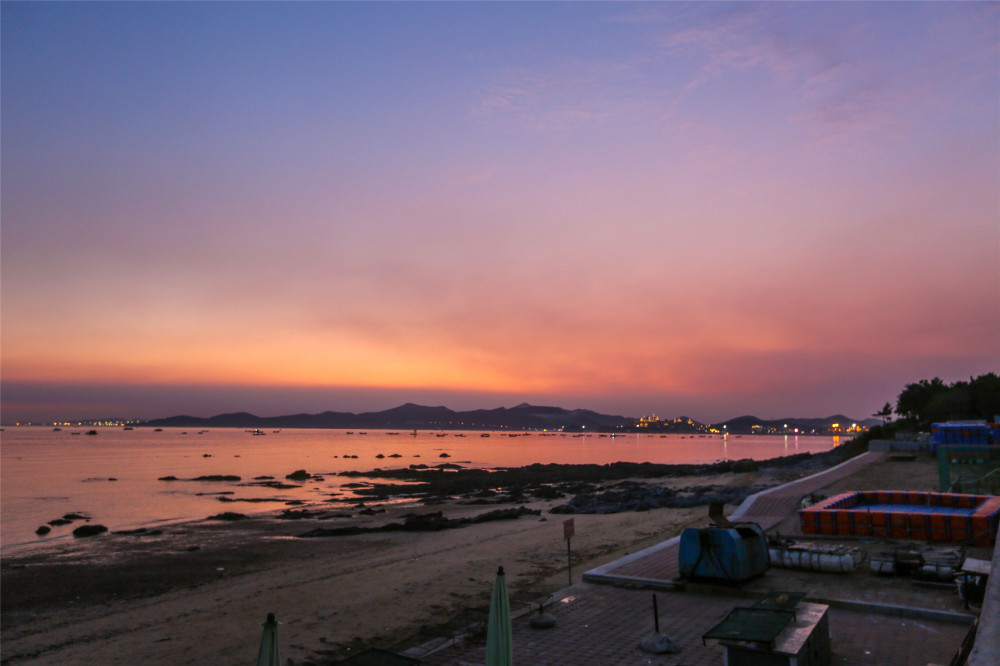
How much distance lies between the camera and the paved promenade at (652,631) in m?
9.28

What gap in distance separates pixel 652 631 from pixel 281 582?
45.1ft

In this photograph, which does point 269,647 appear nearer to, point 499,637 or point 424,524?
point 499,637

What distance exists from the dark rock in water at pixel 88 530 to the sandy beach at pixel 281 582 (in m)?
1.28

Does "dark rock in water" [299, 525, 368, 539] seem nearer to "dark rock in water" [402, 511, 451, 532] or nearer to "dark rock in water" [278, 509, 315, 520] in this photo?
"dark rock in water" [402, 511, 451, 532]

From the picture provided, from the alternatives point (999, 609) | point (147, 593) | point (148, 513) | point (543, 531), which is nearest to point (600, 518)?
point (543, 531)

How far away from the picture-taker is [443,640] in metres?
11.0

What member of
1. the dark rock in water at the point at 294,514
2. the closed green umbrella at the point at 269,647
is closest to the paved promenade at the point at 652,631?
the closed green umbrella at the point at 269,647

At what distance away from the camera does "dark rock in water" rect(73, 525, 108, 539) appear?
3192cm

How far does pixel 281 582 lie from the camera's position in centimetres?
1994

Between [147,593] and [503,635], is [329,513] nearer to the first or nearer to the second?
[147,593]

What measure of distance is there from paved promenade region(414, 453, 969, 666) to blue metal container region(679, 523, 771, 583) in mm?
472

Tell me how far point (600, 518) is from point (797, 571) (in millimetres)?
17262

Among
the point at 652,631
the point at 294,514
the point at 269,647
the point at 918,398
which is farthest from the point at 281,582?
the point at 918,398

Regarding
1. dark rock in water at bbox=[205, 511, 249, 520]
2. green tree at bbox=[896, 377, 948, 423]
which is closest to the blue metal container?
dark rock in water at bbox=[205, 511, 249, 520]
